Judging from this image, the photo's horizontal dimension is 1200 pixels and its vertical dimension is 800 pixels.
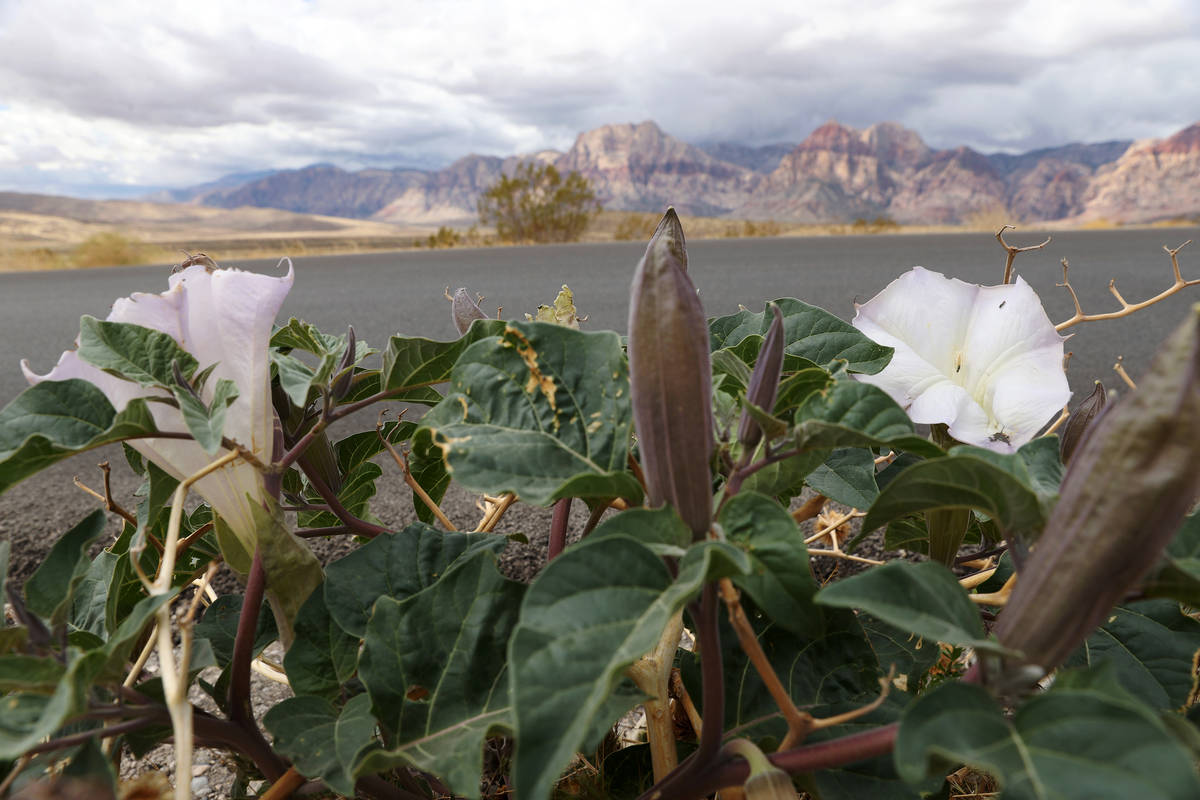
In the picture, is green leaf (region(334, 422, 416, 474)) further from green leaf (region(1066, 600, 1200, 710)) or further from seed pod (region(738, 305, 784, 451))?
green leaf (region(1066, 600, 1200, 710))

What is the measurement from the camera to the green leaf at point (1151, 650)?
62 centimetres

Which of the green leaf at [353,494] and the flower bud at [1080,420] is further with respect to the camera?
the green leaf at [353,494]

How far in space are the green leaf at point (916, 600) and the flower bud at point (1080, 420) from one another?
0.33 metres

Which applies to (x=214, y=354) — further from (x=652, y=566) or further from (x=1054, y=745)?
(x=1054, y=745)

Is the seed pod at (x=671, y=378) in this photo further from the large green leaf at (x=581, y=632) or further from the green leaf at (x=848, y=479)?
the green leaf at (x=848, y=479)

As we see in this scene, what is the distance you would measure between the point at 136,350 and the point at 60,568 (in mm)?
179

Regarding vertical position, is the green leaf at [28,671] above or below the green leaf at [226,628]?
above

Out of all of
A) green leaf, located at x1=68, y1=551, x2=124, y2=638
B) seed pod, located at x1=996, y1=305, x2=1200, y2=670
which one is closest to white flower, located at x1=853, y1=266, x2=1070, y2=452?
seed pod, located at x1=996, y1=305, x2=1200, y2=670

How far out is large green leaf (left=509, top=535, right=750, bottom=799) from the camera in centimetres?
37

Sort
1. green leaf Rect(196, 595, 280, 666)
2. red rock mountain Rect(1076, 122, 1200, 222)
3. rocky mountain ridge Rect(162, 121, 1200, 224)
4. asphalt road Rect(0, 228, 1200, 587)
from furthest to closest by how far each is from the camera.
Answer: rocky mountain ridge Rect(162, 121, 1200, 224), red rock mountain Rect(1076, 122, 1200, 222), asphalt road Rect(0, 228, 1200, 587), green leaf Rect(196, 595, 280, 666)

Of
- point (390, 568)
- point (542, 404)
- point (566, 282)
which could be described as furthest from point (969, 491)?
point (566, 282)

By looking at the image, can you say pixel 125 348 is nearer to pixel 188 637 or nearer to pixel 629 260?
pixel 188 637

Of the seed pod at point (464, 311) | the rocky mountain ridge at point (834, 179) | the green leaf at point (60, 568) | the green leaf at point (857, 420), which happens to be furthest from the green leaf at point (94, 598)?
the rocky mountain ridge at point (834, 179)

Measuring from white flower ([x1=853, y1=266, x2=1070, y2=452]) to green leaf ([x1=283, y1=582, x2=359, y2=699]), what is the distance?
0.51 meters
